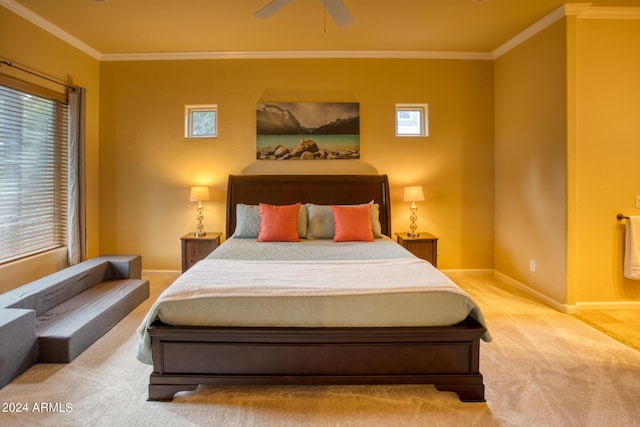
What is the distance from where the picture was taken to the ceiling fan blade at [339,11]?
2.58 metres

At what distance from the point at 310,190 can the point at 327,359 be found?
2731 millimetres

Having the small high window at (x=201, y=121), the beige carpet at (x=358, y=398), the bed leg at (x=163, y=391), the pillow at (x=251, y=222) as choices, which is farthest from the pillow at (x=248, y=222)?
the bed leg at (x=163, y=391)

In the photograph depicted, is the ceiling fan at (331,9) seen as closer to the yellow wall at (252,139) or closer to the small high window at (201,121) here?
the yellow wall at (252,139)

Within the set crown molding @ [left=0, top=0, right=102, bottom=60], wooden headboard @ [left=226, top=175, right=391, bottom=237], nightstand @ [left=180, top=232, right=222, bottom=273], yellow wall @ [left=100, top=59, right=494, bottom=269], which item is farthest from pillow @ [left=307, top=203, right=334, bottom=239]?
crown molding @ [left=0, top=0, right=102, bottom=60]

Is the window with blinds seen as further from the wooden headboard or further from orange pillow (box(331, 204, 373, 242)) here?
orange pillow (box(331, 204, 373, 242))

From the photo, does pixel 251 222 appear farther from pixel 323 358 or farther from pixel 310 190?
pixel 323 358

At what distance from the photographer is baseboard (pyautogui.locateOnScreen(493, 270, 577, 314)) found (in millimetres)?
3553

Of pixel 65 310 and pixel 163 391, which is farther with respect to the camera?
pixel 65 310

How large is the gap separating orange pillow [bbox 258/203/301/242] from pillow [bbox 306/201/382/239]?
0.65ft

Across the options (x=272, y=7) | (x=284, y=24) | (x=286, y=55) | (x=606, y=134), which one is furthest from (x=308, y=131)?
(x=606, y=134)

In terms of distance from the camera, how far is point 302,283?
228cm

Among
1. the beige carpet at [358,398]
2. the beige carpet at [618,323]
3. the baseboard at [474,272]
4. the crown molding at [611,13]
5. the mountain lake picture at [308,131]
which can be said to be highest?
the crown molding at [611,13]

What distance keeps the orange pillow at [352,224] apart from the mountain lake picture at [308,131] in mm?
1009

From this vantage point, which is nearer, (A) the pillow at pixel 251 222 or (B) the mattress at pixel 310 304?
(B) the mattress at pixel 310 304
